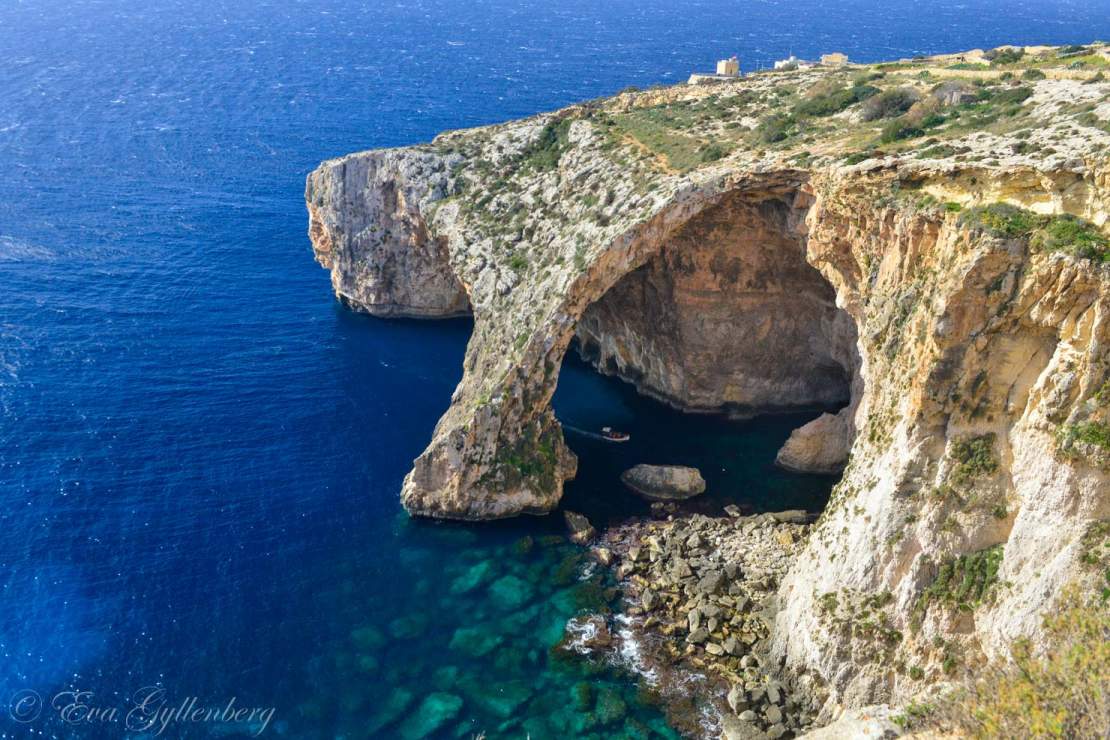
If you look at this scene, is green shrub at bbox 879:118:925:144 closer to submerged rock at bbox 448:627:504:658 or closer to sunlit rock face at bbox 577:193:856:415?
sunlit rock face at bbox 577:193:856:415

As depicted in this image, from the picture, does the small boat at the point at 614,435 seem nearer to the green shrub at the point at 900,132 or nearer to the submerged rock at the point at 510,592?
the submerged rock at the point at 510,592

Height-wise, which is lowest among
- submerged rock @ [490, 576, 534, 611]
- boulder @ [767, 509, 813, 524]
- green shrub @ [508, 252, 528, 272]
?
submerged rock @ [490, 576, 534, 611]

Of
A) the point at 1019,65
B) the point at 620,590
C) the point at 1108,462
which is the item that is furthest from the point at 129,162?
the point at 1108,462

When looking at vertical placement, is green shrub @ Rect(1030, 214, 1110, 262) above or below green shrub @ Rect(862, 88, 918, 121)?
below

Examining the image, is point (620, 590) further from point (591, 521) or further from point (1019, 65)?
point (1019, 65)

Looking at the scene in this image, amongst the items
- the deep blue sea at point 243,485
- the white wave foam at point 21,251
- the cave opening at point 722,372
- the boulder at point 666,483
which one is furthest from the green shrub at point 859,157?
the white wave foam at point 21,251

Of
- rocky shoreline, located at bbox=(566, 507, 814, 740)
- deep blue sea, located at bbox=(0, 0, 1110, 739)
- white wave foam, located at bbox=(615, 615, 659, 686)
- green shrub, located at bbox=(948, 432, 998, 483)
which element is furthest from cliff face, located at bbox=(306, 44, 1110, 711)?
white wave foam, located at bbox=(615, 615, 659, 686)
